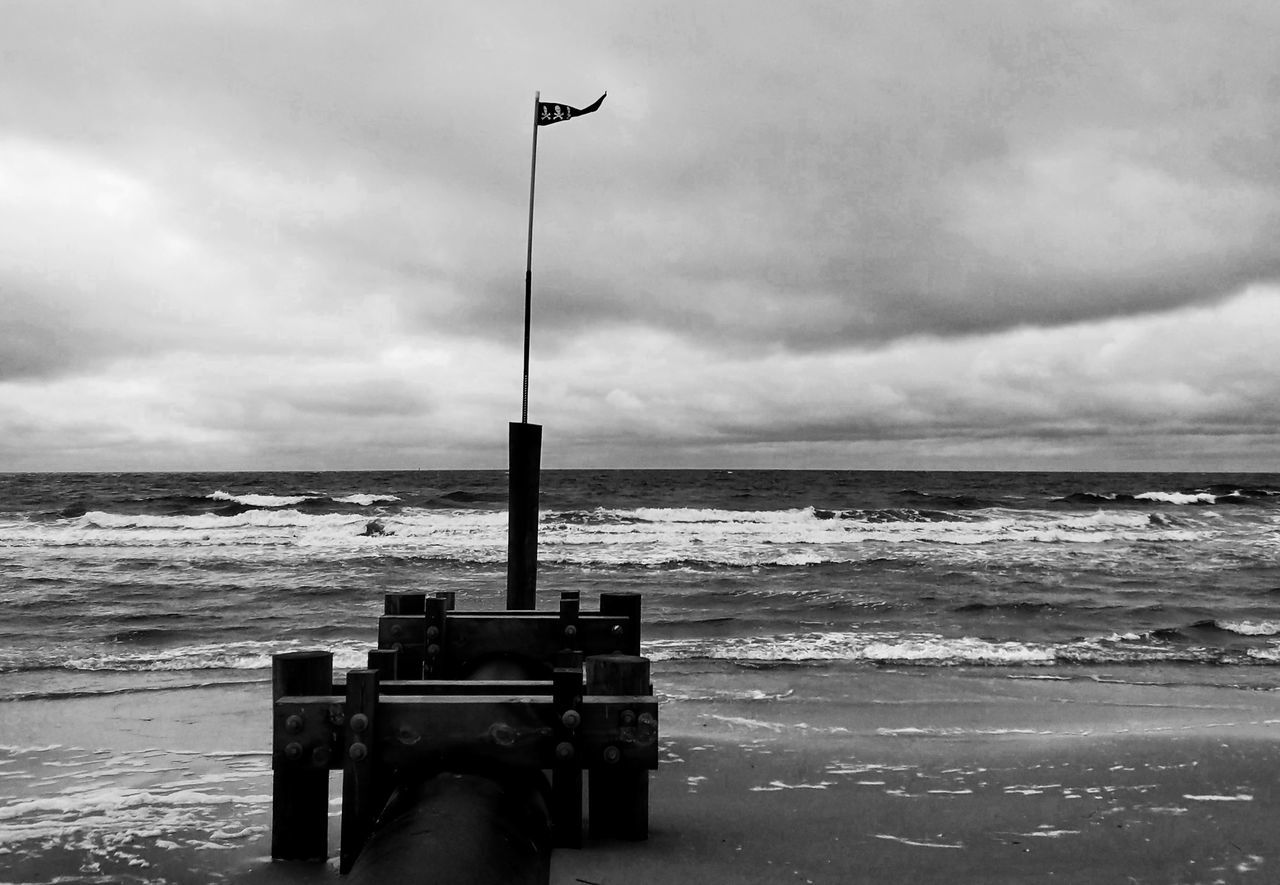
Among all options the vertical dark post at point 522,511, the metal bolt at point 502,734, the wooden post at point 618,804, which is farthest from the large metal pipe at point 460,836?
the vertical dark post at point 522,511

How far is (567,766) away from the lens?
3.43 meters

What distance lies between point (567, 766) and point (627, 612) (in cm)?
234

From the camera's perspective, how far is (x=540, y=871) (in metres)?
3.01

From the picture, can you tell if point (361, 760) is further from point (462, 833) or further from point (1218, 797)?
point (1218, 797)

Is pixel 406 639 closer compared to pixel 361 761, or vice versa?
pixel 361 761

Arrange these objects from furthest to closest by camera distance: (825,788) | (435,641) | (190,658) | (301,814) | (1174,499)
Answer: (1174,499) → (190,658) → (825,788) → (435,641) → (301,814)

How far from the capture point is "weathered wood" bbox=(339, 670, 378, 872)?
3285 mm

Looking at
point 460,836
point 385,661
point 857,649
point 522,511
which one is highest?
point 522,511

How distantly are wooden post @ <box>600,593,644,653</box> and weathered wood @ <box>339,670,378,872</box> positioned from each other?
2.42 m

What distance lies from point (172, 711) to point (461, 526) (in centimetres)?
2685

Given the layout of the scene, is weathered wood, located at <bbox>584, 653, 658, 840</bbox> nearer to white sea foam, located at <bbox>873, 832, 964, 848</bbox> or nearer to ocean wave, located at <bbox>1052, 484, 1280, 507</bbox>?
white sea foam, located at <bbox>873, 832, 964, 848</bbox>

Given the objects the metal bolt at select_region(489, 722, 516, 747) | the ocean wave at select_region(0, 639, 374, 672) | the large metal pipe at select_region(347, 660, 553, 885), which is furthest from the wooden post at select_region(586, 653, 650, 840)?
the ocean wave at select_region(0, 639, 374, 672)

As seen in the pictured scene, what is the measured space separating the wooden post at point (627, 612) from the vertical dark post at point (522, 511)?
1025mm

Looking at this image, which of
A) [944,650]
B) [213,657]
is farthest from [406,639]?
[944,650]
